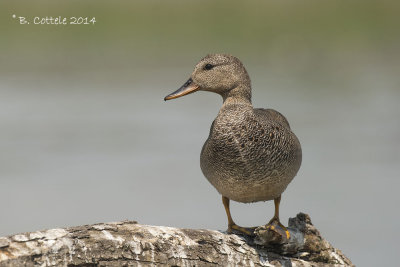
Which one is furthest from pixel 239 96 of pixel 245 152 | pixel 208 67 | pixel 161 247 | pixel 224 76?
pixel 161 247

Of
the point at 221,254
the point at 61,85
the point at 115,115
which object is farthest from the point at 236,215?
the point at 61,85

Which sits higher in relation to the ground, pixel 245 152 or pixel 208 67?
pixel 208 67

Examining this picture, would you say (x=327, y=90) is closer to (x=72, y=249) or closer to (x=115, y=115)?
(x=115, y=115)

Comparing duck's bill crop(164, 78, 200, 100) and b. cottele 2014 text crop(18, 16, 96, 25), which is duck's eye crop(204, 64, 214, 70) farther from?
b. cottele 2014 text crop(18, 16, 96, 25)

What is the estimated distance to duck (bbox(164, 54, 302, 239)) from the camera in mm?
4777

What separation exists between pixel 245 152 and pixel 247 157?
4cm

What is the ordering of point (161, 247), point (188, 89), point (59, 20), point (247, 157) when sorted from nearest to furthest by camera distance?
point (161, 247)
point (247, 157)
point (188, 89)
point (59, 20)

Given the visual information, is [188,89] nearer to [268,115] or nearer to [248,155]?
[268,115]

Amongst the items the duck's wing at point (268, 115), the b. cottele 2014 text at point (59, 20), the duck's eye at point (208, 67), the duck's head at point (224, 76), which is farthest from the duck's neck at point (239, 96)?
the b. cottele 2014 text at point (59, 20)

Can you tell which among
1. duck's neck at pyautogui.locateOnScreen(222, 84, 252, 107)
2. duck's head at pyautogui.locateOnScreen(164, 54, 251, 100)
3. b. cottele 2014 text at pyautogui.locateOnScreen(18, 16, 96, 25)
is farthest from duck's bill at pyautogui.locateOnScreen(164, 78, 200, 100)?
b. cottele 2014 text at pyautogui.locateOnScreen(18, 16, 96, 25)

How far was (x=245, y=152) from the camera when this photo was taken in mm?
4789

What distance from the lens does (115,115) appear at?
41.7 feet

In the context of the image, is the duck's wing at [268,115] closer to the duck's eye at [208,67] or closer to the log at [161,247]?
the duck's eye at [208,67]

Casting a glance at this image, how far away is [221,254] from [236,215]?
3.36 meters
